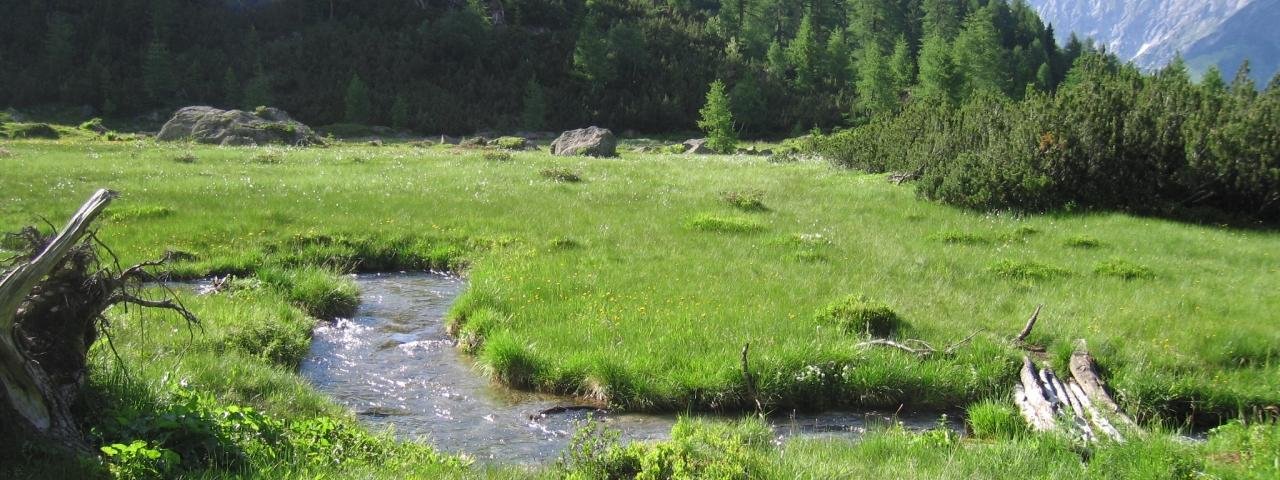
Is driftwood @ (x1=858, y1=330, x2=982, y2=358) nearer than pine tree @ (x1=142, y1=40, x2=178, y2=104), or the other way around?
driftwood @ (x1=858, y1=330, x2=982, y2=358)

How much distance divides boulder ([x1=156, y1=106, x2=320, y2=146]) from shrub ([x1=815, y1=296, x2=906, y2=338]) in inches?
1530

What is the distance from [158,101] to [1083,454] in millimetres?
84414

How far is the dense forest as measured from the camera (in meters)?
73.1

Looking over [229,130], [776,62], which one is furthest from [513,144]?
[776,62]

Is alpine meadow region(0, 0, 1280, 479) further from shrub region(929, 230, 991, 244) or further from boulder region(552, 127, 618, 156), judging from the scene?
boulder region(552, 127, 618, 156)

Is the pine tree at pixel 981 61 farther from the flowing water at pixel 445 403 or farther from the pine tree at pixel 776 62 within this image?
the flowing water at pixel 445 403

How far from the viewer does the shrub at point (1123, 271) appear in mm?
12586

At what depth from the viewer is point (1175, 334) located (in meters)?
9.65

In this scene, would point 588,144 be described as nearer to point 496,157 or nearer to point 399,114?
point 496,157

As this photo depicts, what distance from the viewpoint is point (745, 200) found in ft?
64.5

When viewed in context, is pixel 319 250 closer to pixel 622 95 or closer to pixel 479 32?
pixel 622 95

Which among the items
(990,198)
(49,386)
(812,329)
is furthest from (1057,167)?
(49,386)

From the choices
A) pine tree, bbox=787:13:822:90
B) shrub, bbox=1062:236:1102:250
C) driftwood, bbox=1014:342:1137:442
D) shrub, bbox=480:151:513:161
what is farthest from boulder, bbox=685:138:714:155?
driftwood, bbox=1014:342:1137:442

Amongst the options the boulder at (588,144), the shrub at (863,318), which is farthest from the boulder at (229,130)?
the shrub at (863,318)
